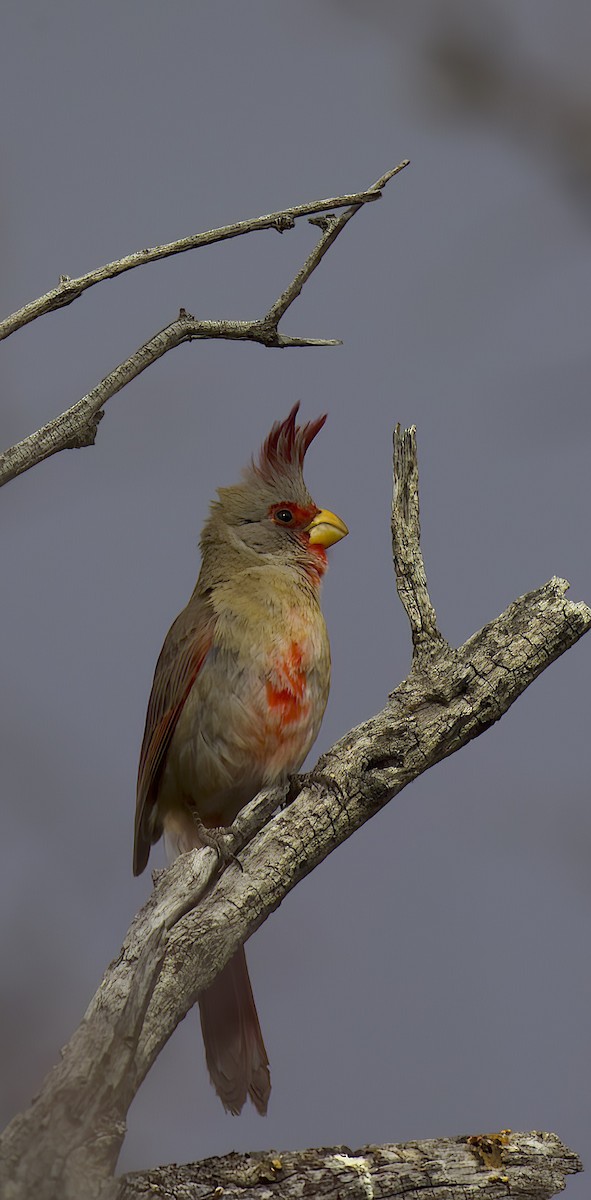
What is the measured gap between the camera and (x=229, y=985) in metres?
2.68

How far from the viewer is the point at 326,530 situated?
291cm

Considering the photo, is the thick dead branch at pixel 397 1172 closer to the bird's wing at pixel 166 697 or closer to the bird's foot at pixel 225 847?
the bird's foot at pixel 225 847

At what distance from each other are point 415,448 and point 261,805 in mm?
690

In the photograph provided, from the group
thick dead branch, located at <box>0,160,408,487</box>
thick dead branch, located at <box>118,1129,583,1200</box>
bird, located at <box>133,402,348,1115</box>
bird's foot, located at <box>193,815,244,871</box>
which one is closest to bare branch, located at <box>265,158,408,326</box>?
thick dead branch, located at <box>0,160,408,487</box>

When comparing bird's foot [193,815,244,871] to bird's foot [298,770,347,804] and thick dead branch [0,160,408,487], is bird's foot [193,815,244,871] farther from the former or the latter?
thick dead branch [0,160,408,487]

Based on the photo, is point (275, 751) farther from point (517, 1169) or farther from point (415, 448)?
point (517, 1169)

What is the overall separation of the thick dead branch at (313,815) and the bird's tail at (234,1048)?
0.40 m

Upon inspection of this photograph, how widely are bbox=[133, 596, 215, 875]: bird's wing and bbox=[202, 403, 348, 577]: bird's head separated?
0.18 m

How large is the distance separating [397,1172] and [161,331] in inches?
55.8

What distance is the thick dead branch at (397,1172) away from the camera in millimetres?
2059

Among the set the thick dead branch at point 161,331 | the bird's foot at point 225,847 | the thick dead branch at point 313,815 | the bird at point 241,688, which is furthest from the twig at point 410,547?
the bird's foot at point 225,847

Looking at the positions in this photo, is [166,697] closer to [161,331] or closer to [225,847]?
[225,847]

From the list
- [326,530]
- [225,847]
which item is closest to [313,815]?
[225,847]

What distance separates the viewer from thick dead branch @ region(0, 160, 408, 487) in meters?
2.16
